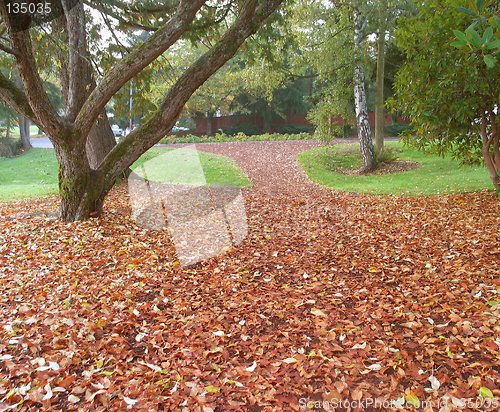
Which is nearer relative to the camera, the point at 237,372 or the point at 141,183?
the point at 237,372

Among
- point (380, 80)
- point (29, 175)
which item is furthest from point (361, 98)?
point (29, 175)

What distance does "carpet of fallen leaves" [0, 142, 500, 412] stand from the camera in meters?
2.66

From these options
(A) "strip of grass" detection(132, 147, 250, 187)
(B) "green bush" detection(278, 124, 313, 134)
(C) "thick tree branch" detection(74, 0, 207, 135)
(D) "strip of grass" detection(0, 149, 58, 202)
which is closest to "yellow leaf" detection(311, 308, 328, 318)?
(C) "thick tree branch" detection(74, 0, 207, 135)

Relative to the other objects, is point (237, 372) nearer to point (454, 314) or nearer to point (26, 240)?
point (454, 314)

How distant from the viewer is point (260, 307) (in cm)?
380

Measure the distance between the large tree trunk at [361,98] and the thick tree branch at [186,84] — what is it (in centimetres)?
825

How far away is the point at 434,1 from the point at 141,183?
8.12 m

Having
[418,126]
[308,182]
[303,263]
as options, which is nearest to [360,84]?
[308,182]

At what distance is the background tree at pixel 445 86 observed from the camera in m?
6.21

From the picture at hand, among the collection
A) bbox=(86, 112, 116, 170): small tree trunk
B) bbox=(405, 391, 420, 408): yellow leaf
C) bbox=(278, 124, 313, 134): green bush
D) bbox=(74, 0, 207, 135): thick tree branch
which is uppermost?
bbox=(74, 0, 207, 135): thick tree branch

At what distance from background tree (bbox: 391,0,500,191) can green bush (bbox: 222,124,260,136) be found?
874 inches

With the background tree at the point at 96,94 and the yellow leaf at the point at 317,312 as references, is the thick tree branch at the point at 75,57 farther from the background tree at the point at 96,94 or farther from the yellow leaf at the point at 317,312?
the yellow leaf at the point at 317,312

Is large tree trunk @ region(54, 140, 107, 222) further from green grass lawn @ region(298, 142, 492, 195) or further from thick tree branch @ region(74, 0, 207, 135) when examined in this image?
green grass lawn @ region(298, 142, 492, 195)

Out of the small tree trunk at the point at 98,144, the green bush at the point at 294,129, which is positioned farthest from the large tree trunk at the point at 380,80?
the green bush at the point at 294,129
